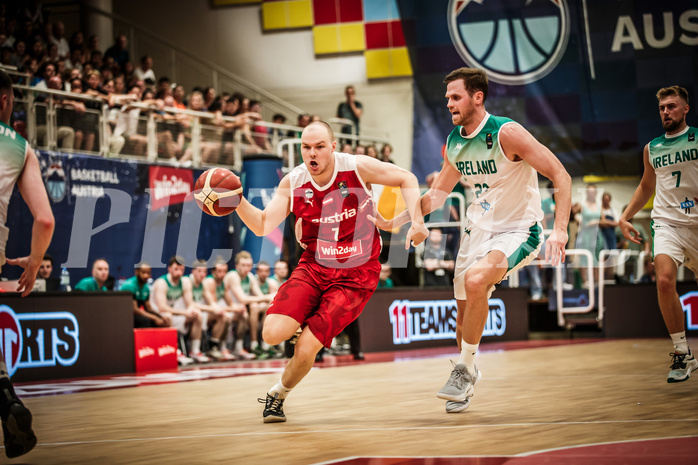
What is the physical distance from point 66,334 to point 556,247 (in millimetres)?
6978

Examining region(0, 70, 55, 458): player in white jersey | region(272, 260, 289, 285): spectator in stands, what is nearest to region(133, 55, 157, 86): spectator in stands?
region(272, 260, 289, 285): spectator in stands

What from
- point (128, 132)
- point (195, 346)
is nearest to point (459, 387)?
point (195, 346)

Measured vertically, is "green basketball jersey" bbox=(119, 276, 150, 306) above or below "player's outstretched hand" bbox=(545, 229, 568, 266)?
below

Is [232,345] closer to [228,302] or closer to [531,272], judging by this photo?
[228,302]

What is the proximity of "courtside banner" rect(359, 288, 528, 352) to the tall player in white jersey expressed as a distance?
6475 mm

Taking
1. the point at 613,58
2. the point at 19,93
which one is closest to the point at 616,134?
the point at 613,58

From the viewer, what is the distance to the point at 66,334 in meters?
10.1

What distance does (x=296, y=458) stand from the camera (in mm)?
3955

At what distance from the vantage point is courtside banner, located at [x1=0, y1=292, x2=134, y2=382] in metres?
9.50

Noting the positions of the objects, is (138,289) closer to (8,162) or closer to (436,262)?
(436,262)

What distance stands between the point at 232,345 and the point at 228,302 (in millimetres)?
799

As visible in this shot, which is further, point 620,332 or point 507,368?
point 620,332

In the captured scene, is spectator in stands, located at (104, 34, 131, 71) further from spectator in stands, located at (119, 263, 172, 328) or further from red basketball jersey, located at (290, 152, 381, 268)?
red basketball jersey, located at (290, 152, 381, 268)

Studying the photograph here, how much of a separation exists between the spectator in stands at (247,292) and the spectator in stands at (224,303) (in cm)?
9
